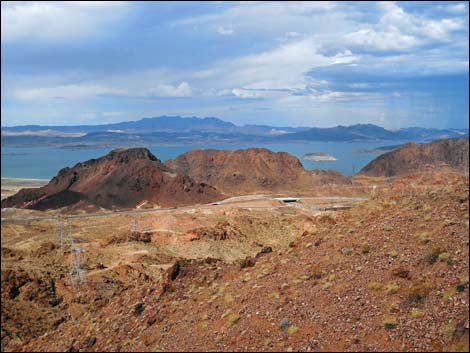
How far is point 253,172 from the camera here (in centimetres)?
10944

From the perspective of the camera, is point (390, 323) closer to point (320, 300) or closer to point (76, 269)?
point (320, 300)

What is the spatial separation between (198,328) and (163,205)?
61.8 meters

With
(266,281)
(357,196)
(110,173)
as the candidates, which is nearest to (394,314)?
(266,281)

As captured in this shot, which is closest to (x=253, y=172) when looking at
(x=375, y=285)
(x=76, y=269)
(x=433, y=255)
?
(x=76, y=269)

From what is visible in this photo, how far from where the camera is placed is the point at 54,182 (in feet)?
296

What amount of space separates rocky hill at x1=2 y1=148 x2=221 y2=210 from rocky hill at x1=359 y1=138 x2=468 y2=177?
54.8m

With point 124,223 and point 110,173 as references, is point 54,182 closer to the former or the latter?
point 110,173

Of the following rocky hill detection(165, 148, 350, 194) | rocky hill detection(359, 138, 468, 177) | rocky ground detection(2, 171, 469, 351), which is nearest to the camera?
rocky ground detection(2, 171, 469, 351)

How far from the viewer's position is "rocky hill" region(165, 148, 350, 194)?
4067 inches

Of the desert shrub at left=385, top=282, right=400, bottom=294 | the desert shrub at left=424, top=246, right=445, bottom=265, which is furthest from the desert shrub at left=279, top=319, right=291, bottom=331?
the desert shrub at left=424, top=246, right=445, bottom=265

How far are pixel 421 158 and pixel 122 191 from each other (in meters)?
77.6

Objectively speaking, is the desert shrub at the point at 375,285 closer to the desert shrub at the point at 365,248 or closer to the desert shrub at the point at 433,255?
the desert shrub at the point at 433,255

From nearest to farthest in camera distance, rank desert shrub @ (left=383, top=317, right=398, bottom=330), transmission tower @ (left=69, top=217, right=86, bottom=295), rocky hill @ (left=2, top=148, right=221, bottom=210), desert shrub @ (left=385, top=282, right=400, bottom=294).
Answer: desert shrub @ (left=383, top=317, right=398, bottom=330) → desert shrub @ (left=385, top=282, right=400, bottom=294) → transmission tower @ (left=69, top=217, right=86, bottom=295) → rocky hill @ (left=2, top=148, right=221, bottom=210)

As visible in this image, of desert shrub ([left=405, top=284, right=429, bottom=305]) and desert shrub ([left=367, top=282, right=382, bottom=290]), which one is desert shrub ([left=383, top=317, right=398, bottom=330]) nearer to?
desert shrub ([left=405, top=284, right=429, bottom=305])
